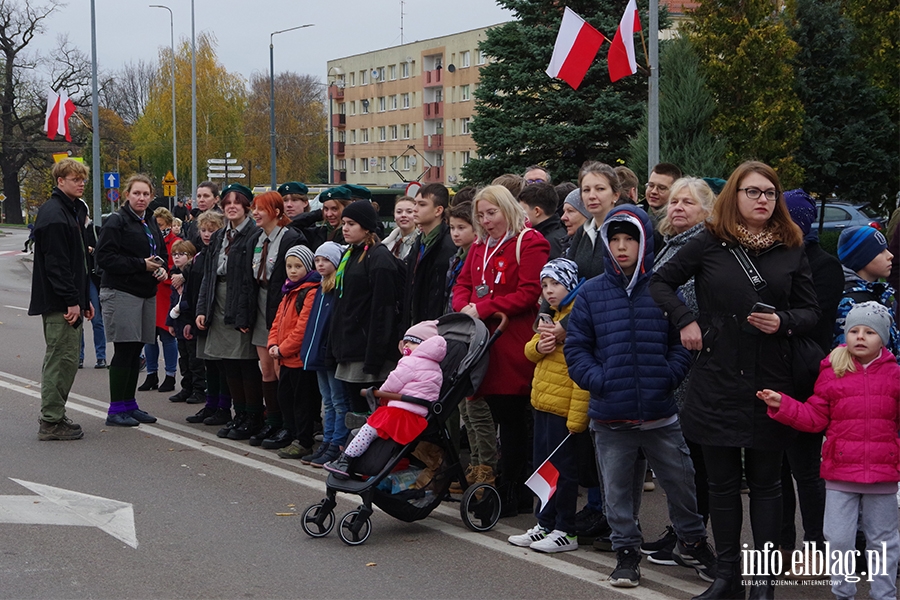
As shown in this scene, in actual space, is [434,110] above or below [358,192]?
above

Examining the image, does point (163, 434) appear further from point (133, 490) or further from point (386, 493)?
point (386, 493)

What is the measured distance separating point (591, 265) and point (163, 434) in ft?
15.9

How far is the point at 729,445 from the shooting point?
5.18 m

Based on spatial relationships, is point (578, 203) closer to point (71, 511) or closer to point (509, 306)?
point (509, 306)

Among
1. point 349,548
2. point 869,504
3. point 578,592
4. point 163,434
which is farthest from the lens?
point 163,434

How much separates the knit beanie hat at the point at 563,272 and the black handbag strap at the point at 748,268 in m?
1.27

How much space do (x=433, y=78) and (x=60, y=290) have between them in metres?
79.3

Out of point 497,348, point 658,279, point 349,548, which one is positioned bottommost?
point 349,548

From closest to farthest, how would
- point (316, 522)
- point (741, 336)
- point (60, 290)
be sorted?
point (741, 336)
point (316, 522)
point (60, 290)

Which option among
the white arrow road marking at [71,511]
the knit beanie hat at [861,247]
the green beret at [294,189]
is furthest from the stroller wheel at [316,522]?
the green beret at [294,189]

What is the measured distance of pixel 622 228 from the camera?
5793 millimetres

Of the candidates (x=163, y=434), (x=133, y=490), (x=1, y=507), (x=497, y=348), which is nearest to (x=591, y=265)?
(x=497, y=348)

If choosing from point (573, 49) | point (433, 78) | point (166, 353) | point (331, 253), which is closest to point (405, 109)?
point (433, 78)

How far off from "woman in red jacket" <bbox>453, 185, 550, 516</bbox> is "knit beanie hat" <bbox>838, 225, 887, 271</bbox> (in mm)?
1855
